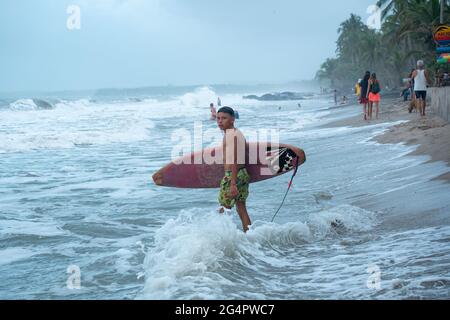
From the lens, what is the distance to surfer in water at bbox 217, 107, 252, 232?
544 centimetres

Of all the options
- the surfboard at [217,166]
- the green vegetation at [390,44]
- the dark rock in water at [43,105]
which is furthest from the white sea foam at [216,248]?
the dark rock in water at [43,105]

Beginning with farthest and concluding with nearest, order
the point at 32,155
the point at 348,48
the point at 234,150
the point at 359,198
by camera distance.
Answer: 1. the point at 348,48
2. the point at 32,155
3. the point at 359,198
4. the point at 234,150

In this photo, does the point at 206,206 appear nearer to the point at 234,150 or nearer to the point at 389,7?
the point at 234,150

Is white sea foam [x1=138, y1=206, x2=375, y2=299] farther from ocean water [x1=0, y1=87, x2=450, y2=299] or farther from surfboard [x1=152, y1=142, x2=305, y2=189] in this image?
surfboard [x1=152, y1=142, x2=305, y2=189]

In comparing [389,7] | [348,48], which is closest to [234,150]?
[389,7]

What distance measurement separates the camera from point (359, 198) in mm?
7500

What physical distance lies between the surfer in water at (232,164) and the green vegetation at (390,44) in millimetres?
26020

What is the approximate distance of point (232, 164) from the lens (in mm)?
5438

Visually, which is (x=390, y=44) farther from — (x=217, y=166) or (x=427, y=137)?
(x=217, y=166)

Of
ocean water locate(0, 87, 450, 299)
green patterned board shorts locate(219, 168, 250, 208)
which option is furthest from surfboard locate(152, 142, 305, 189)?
green patterned board shorts locate(219, 168, 250, 208)

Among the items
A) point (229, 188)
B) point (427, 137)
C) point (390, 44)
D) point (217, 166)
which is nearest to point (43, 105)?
point (390, 44)

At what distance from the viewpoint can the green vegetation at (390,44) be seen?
31641 mm

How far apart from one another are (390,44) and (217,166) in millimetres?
45739
